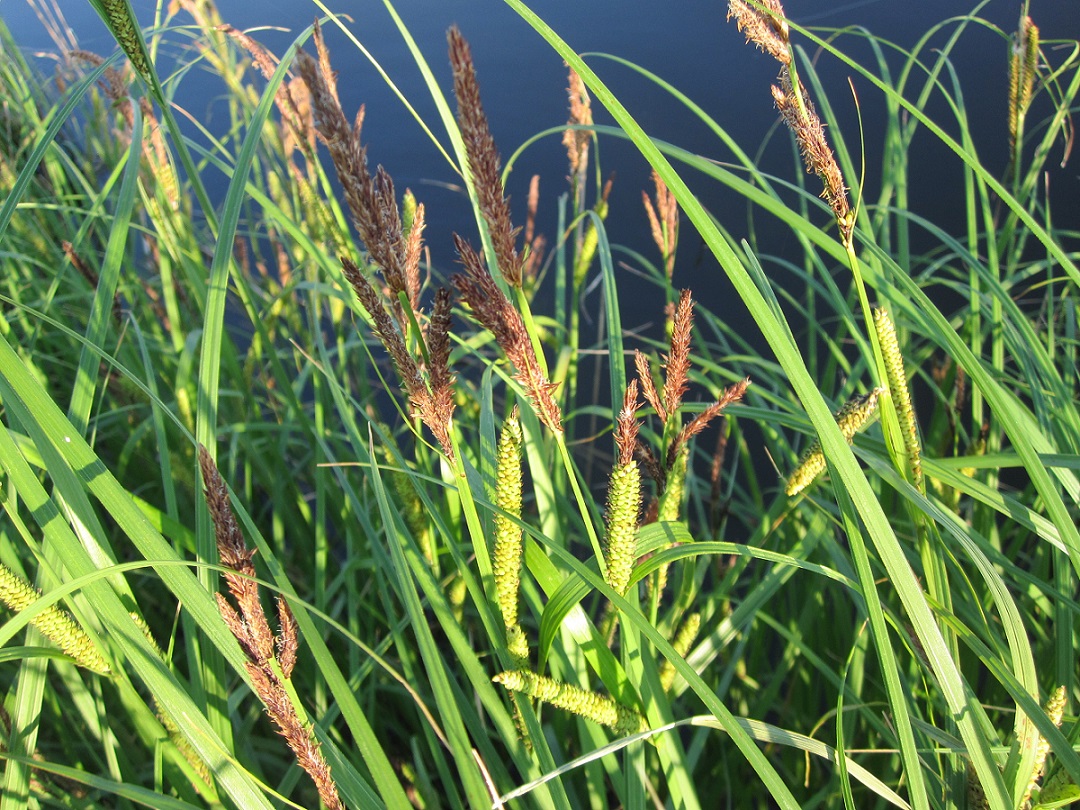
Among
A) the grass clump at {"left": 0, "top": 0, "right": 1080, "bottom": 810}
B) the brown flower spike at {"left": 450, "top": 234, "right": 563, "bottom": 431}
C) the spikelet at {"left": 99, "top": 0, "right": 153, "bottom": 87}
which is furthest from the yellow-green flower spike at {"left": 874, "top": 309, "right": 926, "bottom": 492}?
the spikelet at {"left": 99, "top": 0, "right": 153, "bottom": 87}

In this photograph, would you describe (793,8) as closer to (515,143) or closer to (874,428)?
(515,143)

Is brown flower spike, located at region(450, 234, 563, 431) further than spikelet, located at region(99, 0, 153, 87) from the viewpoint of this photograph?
No

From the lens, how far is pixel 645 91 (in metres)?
3.46

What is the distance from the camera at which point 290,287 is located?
1523mm

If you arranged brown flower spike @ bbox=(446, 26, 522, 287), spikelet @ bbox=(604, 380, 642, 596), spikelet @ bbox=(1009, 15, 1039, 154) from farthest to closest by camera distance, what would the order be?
spikelet @ bbox=(1009, 15, 1039, 154) → spikelet @ bbox=(604, 380, 642, 596) → brown flower spike @ bbox=(446, 26, 522, 287)

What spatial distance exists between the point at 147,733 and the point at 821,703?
4.49 ft

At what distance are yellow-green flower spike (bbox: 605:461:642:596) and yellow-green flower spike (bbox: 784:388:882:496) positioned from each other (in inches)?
8.7

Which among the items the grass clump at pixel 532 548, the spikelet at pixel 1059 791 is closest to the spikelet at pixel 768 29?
the grass clump at pixel 532 548

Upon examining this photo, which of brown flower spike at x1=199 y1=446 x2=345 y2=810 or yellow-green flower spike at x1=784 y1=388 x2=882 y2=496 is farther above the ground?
yellow-green flower spike at x1=784 y1=388 x2=882 y2=496

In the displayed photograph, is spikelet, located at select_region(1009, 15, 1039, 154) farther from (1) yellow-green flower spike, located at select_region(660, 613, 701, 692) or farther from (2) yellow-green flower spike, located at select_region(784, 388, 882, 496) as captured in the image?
(1) yellow-green flower spike, located at select_region(660, 613, 701, 692)

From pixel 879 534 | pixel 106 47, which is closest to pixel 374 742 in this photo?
pixel 879 534

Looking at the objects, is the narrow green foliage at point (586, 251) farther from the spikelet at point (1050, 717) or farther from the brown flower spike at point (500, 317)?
the spikelet at point (1050, 717)

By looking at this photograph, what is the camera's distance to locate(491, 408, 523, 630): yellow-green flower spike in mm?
676

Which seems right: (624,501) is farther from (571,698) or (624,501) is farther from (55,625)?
(55,625)
